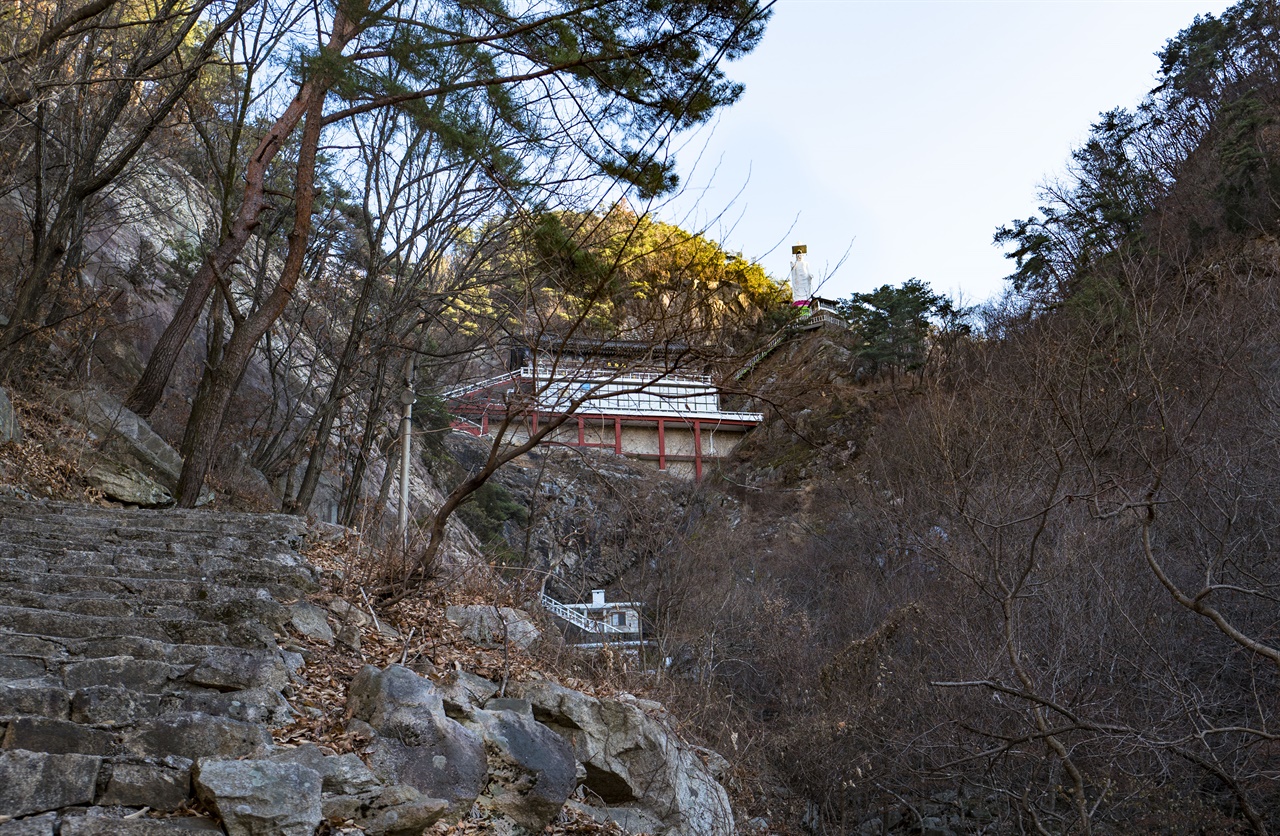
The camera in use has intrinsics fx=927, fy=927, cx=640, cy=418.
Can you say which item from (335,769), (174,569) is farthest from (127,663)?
(174,569)

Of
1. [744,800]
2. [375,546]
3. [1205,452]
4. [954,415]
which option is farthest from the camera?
[954,415]

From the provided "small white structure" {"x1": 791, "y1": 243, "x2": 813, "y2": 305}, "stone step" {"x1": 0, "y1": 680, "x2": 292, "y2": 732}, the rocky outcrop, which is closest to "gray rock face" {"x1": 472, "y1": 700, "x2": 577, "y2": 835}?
"stone step" {"x1": 0, "y1": 680, "x2": 292, "y2": 732}

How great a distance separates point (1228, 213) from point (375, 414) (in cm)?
1973

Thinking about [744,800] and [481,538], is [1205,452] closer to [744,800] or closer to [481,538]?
[744,800]

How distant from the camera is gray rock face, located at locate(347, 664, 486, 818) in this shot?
5.11 m

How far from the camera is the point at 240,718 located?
469cm

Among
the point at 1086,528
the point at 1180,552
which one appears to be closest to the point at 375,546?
the point at 1086,528

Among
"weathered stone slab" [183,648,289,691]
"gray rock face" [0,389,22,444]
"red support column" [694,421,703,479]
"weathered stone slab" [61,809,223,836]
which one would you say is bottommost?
"weathered stone slab" [61,809,223,836]

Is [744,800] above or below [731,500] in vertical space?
below

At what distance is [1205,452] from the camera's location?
13.6m

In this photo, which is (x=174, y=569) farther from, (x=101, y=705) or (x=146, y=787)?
(x=146, y=787)

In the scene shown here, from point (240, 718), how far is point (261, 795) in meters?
0.98

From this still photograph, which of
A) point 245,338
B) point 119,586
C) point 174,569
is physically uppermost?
point 245,338

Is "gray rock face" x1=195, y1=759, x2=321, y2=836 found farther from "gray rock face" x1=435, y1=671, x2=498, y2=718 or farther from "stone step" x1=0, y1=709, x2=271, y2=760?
"gray rock face" x1=435, y1=671, x2=498, y2=718
